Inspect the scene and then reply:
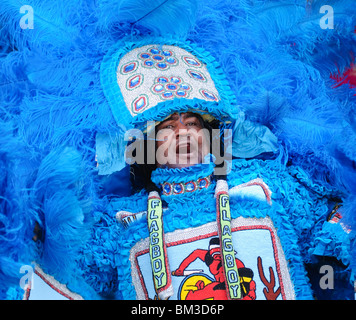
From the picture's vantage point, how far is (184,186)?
189 cm

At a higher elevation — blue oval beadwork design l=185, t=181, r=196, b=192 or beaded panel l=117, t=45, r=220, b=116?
beaded panel l=117, t=45, r=220, b=116

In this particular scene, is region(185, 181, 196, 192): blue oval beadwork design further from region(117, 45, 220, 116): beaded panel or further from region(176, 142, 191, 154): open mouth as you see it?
region(117, 45, 220, 116): beaded panel

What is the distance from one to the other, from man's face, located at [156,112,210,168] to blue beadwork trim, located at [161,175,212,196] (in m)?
0.07

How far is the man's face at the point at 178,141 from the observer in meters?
1.87

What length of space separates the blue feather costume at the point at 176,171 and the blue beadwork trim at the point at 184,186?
11 mm

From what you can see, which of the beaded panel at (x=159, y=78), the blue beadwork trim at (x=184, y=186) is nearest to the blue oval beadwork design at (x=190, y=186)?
the blue beadwork trim at (x=184, y=186)

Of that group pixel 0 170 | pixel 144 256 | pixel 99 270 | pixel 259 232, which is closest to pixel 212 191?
pixel 259 232

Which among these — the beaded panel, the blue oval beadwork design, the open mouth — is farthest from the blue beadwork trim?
the beaded panel

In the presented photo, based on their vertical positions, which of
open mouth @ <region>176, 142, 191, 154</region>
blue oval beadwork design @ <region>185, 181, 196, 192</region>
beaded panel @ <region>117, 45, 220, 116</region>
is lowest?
blue oval beadwork design @ <region>185, 181, 196, 192</region>

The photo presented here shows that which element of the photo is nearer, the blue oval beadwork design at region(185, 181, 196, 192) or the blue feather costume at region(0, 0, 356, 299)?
the blue feather costume at region(0, 0, 356, 299)

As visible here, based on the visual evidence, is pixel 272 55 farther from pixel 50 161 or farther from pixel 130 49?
pixel 50 161

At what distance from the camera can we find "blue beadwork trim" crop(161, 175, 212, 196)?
1889 mm

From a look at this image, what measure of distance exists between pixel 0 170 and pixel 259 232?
91 cm

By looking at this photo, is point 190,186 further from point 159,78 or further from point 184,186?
point 159,78
